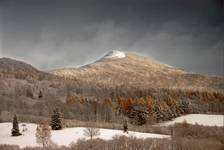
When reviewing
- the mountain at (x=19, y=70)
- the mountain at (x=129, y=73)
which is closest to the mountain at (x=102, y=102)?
the mountain at (x=19, y=70)

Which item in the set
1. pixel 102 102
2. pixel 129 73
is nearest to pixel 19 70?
pixel 129 73

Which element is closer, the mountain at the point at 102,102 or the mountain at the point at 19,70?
the mountain at the point at 102,102

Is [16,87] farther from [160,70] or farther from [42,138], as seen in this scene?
[160,70]

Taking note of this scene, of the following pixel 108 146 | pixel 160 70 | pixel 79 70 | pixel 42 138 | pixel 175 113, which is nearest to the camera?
pixel 108 146

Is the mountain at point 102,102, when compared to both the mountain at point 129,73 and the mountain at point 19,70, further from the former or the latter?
the mountain at point 129,73

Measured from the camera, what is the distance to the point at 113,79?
6288 cm

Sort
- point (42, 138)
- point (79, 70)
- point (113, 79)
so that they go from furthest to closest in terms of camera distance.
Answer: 1. point (79, 70)
2. point (113, 79)
3. point (42, 138)

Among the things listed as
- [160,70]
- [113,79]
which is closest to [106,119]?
[113,79]

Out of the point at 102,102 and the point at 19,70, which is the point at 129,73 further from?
the point at 102,102

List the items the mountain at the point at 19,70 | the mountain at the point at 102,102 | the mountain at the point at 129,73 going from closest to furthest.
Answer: the mountain at the point at 102,102 < the mountain at the point at 19,70 < the mountain at the point at 129,73

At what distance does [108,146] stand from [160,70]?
6428 cm

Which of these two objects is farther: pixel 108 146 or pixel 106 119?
pixel 106 119

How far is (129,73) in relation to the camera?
222 feet

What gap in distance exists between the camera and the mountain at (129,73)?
57094mm
